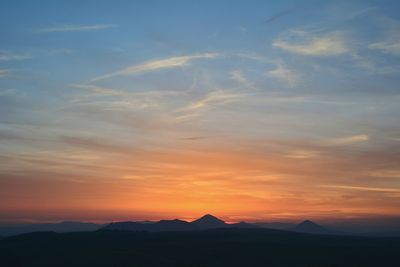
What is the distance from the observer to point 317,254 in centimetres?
12156

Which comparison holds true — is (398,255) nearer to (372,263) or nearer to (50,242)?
(372,263)

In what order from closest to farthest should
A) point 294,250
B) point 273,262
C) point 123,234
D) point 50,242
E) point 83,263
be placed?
point 83,263 < point 273,262 < point 294,250 < point 50,242 < point 123,234

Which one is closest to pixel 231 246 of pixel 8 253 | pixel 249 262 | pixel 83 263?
pixel 249 262

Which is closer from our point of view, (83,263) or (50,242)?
(83,263)

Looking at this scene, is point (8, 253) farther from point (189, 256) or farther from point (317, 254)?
point (317, 254)

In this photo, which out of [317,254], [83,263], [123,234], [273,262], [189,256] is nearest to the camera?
[83,263]

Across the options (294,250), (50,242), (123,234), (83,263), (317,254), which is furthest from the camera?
(123,234)

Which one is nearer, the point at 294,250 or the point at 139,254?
the point at 139,254

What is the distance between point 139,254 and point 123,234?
85.2 meters

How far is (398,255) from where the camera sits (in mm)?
123688

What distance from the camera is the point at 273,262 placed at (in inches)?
4166

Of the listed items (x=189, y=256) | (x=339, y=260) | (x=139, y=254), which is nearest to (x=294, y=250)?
(x=339, y=260)

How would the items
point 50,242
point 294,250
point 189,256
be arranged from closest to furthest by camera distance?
point 189,256, point 294,250, point 50,242

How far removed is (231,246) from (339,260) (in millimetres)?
31509
